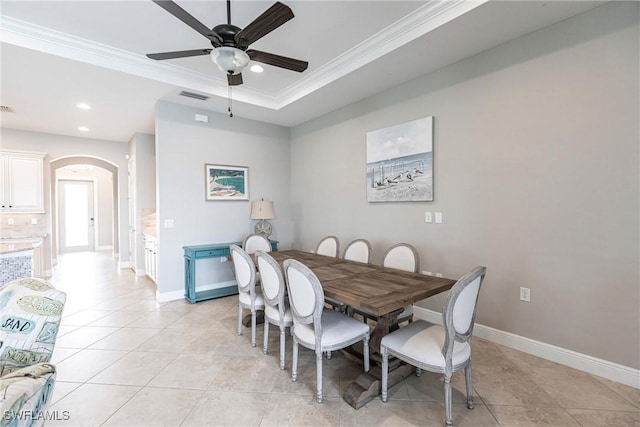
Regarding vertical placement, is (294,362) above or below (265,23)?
below

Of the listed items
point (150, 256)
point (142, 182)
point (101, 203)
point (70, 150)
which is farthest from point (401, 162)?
point (101, 203)

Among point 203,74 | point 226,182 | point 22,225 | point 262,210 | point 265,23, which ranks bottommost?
point 22,225

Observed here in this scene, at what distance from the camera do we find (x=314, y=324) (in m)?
2.00

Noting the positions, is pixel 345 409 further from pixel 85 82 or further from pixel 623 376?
pixel 85 82

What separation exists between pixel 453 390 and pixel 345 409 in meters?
0.81

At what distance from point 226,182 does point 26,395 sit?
12.6 feet

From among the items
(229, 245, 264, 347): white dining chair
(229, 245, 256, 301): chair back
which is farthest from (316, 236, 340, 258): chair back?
(229, 245, 256, 301): chair back

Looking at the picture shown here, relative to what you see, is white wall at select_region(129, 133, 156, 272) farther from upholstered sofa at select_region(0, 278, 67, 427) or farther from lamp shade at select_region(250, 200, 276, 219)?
upholstered sofa at select_region(0, 278, 67, 427)

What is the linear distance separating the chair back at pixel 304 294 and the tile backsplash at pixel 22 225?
244 inches

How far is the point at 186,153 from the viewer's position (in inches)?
167

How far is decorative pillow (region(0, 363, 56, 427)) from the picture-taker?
3.10ft

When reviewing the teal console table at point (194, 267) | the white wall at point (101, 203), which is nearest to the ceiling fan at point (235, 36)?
the teal console table at point (194, 267)

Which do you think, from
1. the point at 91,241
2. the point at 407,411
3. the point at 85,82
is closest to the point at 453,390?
the point at 407,411

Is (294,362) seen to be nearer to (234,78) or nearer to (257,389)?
(257,389)
